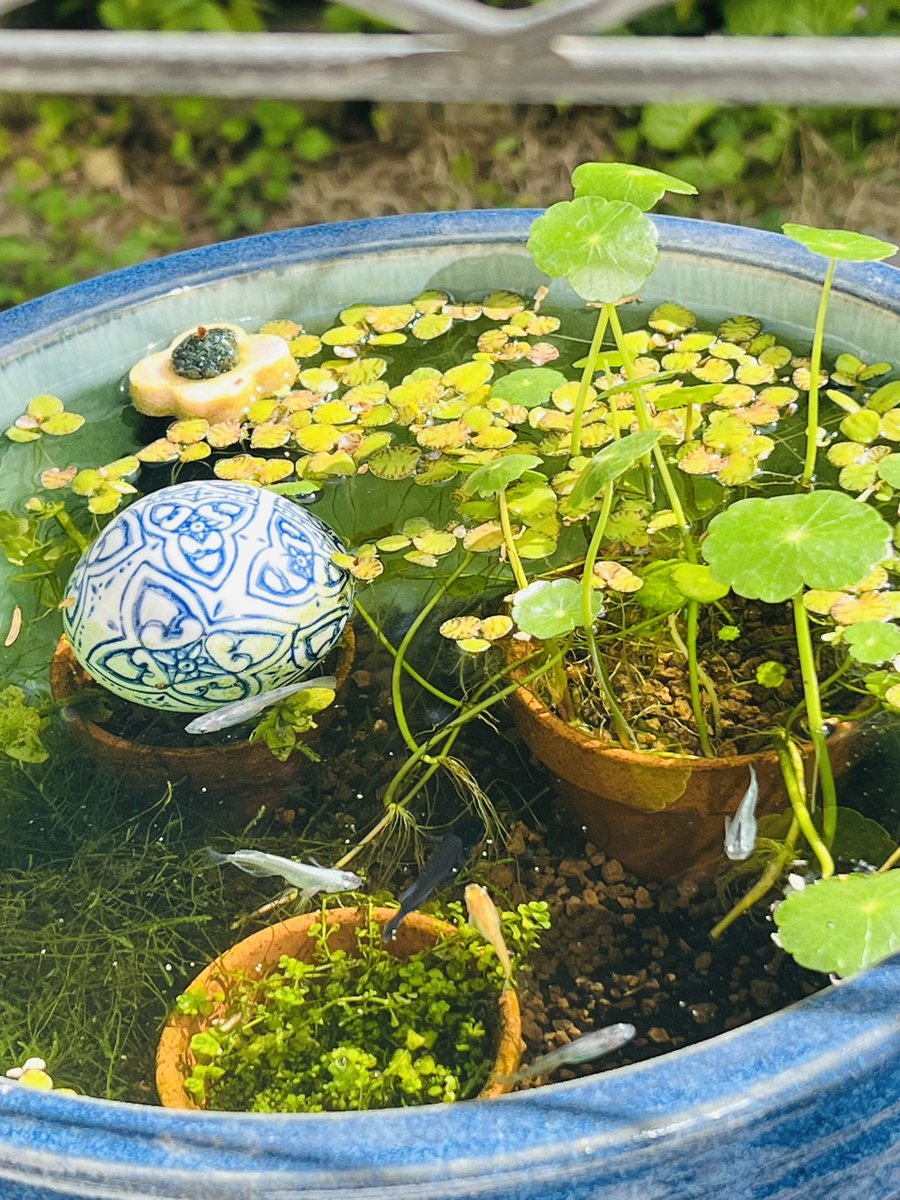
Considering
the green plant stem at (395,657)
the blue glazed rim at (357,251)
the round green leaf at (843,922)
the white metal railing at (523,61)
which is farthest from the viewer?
the white metal railing at (523,61)

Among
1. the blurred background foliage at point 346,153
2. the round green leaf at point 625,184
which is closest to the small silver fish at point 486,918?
the round green leaf at point 625,184

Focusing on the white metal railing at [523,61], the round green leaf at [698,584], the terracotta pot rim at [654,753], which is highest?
the white metal railing at [523,61]

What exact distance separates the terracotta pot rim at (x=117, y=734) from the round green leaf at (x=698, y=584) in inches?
14.7

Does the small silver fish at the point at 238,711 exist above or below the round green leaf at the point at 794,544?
below

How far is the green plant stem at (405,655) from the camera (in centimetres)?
132

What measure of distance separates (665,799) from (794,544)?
0.26 meters

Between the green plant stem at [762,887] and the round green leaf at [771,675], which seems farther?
the round green leaf at [771,675]

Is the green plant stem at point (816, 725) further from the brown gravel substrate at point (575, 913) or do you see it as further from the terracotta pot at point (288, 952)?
the terracotta pot at point (288, 952)

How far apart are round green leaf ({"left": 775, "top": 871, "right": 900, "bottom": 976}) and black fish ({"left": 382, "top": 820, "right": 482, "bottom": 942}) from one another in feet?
0.97

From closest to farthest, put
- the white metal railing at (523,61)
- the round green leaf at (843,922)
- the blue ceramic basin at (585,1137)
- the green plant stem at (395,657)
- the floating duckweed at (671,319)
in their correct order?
the blue ceramic basin at (585,1137)
the round green leaf at (843,922)
the green plant stem at (395,657)
the floating duckweed at (671,319)
the white metal railing at (523,61)

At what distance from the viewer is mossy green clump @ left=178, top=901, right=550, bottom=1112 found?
104 cm

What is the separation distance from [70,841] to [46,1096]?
15.6 inches

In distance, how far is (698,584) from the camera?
1.24 metres

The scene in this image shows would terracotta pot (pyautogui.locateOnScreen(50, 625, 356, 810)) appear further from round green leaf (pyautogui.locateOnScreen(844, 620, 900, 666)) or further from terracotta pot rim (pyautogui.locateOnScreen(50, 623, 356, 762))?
round green leaf (pyautogui.locateOnScreen(844, 620, 900, 666))
